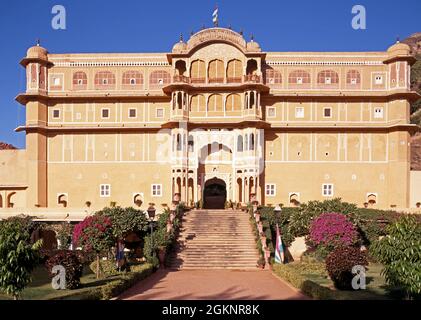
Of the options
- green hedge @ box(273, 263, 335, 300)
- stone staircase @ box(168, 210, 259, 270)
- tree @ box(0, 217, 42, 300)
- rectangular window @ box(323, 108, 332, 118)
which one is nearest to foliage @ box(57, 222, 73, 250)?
stone staircase @ box(168, 210, 259, 270)

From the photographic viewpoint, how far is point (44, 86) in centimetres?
3781

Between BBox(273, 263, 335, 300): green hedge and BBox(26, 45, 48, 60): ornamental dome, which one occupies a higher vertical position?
BBox(26, 45, 48, 60): ornamental dome

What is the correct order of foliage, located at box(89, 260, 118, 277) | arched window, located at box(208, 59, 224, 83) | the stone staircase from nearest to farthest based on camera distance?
foliage, located at box(89, 260, 118, 277) < the stone staircase < arched window, located at box(208, 59, 224, 83)

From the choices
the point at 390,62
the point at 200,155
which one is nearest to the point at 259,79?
the point at 200,155

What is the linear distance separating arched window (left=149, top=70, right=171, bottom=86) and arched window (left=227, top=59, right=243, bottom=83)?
5.13 meters

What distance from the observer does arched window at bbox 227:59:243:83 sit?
36.6 metres

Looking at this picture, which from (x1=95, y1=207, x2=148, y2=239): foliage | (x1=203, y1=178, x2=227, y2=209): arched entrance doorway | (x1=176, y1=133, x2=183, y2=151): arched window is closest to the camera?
(x1=95, y1=207, x2=148, y2=239): foliage

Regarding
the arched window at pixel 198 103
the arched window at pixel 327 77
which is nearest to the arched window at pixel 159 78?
the arched window at pixel 198 103

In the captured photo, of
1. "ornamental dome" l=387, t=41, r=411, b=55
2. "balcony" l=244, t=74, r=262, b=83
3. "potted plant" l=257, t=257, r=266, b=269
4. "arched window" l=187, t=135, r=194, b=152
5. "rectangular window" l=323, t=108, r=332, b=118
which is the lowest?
"potted plant" l=257, t=257, r=266, b=269

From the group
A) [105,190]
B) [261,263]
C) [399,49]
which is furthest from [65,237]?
[399,49]

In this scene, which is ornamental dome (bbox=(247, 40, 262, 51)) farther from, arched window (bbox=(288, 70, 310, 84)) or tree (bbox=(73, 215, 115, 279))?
tree (bbox=(73, 215, 115, 279))

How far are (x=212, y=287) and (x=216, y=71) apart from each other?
2225 centimetres

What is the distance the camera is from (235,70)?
3662 centimetres

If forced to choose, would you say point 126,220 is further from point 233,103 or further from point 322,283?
point 233,103
